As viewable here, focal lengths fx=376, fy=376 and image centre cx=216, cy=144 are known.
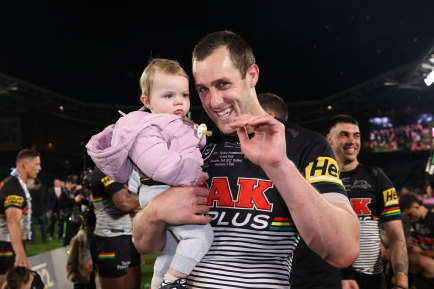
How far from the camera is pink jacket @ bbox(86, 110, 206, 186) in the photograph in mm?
1982

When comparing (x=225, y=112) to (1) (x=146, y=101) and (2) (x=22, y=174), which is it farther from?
(2) (x=22, y=174)

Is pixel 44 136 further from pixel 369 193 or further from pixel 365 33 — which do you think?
pixel 369 193

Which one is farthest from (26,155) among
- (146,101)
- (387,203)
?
(387,203)

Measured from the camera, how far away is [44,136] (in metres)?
30.8

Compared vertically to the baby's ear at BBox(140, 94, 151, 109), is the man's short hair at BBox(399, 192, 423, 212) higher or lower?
lower

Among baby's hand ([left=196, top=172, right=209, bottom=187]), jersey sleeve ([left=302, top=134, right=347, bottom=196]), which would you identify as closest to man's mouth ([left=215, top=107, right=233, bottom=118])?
baby's hand ([left=196, top=172, right=209, bottom=187])

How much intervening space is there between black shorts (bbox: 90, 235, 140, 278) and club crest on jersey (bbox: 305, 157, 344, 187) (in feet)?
12.5

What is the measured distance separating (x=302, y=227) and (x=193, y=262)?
2.13 ft

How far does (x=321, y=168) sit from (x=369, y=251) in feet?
8.85

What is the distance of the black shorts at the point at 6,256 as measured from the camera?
586 centimetres

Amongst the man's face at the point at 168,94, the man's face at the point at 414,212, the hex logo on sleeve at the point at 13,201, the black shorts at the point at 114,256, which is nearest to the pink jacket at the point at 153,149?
the man's face at the point at 168,94

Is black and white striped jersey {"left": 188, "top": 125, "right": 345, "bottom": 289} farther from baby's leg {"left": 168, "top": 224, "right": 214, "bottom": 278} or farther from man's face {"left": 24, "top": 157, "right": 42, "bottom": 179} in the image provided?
man's face {"left": 24, "top": 157, "right": 42, "bottom": 179}

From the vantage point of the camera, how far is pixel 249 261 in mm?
1781

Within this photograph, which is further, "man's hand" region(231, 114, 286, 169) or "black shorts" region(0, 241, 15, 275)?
"black shorts" region(0, 241, 15, 275)
